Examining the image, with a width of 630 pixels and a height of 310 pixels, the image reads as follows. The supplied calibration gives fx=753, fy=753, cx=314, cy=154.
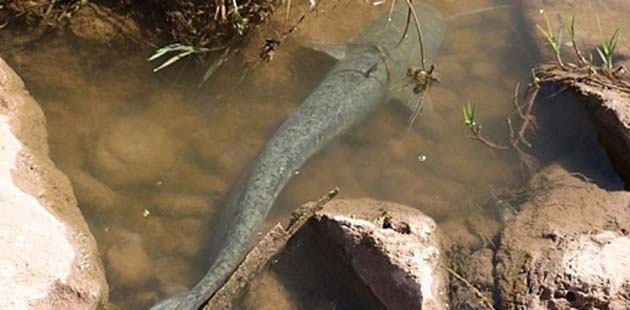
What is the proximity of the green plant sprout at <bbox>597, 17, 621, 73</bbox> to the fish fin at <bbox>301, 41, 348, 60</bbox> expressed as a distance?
1755 mm

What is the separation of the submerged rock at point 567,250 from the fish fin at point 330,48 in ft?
5.72

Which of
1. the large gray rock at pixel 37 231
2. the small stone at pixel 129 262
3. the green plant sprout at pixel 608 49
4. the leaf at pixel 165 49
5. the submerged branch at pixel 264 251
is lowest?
the small stone at pixel 129 262

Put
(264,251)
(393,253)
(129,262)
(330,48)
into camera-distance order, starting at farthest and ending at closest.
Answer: (330,48) < (129,262) < (264,251) < (393,253)

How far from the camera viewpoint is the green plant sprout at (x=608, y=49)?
4.87m

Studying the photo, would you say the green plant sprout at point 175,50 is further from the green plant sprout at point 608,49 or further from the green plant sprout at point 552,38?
the green plant sprout at point 608,49

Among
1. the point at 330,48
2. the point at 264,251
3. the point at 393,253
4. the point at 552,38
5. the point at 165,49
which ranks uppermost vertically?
the point at 165,49

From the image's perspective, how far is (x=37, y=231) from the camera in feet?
12.8

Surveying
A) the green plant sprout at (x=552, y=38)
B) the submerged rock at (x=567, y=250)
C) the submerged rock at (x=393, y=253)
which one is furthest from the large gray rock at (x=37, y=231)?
the green plant sprout at (x=552, y=38)

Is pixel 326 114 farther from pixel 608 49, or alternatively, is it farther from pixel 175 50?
pixel 608 49

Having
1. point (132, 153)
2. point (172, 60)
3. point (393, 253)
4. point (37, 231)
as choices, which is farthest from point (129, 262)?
point (393, 253)

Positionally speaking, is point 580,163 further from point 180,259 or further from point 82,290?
point 82,290

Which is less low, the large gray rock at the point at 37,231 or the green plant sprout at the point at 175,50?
the green plant sprout at the point at 175,50

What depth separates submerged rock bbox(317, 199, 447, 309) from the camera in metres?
3.70

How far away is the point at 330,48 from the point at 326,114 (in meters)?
0.71
